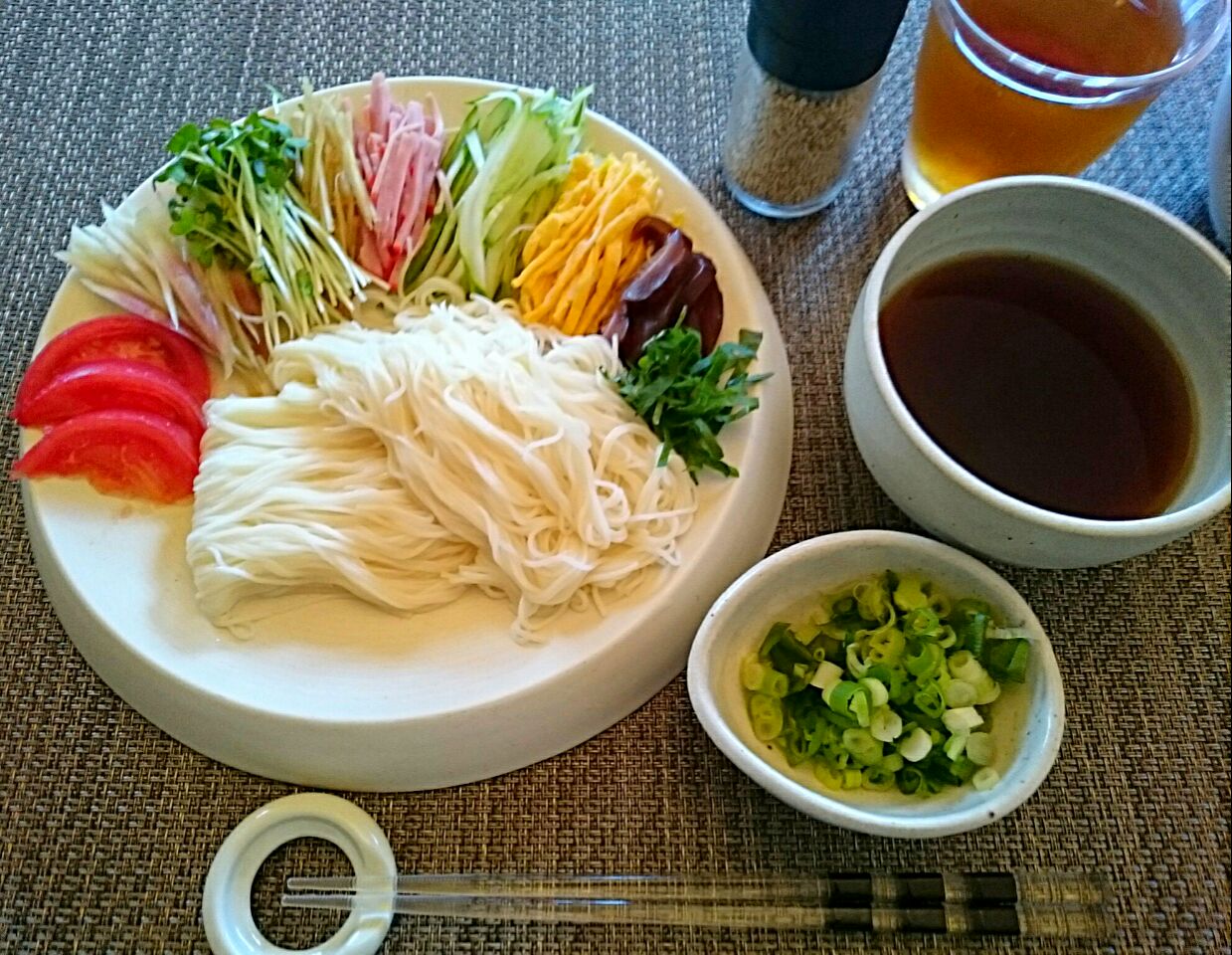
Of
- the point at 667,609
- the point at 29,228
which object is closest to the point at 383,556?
the point at 667,609

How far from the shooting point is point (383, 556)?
1326 mm

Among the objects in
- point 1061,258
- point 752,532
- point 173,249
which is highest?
point 173,249

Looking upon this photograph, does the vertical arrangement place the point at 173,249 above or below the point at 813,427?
above

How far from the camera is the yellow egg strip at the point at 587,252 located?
1.47 meters

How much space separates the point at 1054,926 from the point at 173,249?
1543mm

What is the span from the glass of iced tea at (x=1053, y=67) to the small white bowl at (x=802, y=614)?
68 centimetres

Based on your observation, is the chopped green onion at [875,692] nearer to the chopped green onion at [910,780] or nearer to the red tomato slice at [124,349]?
the chopped green onion at [910,780]

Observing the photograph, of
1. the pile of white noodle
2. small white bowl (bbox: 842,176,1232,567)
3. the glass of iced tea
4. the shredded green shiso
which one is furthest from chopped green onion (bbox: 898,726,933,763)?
the glass of iced tea

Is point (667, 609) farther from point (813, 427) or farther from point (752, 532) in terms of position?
point (813, 427)

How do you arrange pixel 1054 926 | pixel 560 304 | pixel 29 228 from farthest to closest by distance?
pixel 29 228 < pixel 560 304 < pixel 1054 926

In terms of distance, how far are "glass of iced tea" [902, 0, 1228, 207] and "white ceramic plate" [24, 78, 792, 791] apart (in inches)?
24.8

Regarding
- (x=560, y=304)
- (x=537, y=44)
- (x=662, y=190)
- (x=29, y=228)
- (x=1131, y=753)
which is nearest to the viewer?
(x=1131, y=753)

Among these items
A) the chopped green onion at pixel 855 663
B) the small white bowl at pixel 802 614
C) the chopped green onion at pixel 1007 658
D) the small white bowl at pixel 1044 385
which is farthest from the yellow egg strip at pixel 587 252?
the chopped green onion at pixel 1007 658

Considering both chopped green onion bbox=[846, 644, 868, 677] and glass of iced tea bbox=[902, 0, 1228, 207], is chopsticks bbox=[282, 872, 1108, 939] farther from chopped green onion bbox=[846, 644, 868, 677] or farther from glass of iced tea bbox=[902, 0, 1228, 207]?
glass of iced tea bbox=[902, 0, 1228, 207]
